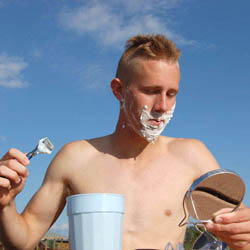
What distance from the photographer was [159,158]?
2693 millimetres

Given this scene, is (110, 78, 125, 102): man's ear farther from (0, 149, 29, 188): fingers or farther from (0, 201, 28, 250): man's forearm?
(0, 149, 29, 188): fingers

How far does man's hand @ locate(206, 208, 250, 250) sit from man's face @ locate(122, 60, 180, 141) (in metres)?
1.07

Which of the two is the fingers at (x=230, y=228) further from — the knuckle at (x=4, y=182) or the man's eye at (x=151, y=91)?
the man's eye at (x=151, y=91)

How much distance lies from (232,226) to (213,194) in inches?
5.7

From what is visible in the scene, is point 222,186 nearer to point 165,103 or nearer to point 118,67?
point 165,103

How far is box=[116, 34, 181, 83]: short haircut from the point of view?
253 cm

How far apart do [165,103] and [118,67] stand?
0.66 metres

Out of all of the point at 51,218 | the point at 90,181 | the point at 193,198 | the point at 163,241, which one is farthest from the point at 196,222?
the point at 51,218

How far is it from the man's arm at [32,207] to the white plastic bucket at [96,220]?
1.48 ft

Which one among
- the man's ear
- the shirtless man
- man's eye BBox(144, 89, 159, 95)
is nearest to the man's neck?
the shirtless man

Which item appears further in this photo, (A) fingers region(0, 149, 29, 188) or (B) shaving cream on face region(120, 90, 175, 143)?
(B) shaving cream on face region(120, 90, 175, 143)

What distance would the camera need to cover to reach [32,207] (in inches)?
99.0

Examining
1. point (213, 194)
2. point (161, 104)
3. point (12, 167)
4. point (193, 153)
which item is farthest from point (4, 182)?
point (193, 153)

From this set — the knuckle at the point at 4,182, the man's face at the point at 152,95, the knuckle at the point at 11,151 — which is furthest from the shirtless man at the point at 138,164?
the knuckle at the point at 11,151
